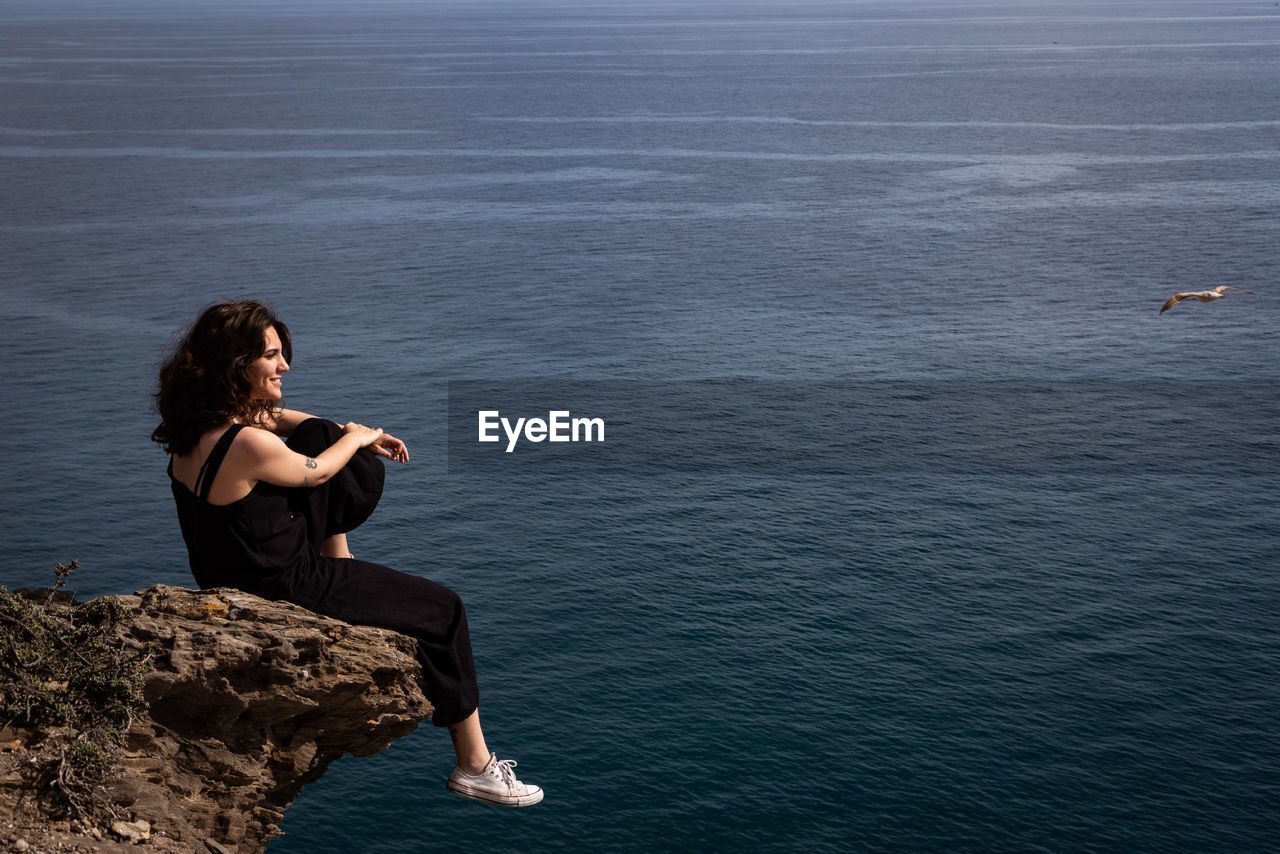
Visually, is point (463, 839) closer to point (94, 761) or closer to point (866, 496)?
point (866, 496)

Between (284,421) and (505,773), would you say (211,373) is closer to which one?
(284,421)

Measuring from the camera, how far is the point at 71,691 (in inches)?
546

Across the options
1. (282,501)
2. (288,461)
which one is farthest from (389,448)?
(288,461)

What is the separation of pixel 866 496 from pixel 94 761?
120158 mm

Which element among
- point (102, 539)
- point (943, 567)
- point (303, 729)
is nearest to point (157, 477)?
point (102, 539)

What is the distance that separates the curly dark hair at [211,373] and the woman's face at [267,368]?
6cm

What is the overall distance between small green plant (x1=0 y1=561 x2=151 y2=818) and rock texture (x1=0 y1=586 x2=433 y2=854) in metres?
0.30

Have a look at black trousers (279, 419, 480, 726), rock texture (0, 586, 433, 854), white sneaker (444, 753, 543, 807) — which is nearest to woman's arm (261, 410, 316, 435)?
black trousers (279, 419, 480, 726)

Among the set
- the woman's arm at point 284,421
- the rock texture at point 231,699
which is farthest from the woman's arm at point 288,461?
the rock texture at point 231,699

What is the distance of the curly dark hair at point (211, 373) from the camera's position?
1344 centimetres

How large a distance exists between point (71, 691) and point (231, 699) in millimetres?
1565

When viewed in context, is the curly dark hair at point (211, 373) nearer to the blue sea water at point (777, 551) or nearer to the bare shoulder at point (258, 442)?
the bare shoulder at point (258, 442)

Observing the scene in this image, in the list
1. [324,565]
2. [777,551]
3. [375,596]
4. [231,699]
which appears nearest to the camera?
[231,699]

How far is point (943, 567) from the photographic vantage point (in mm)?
117625
